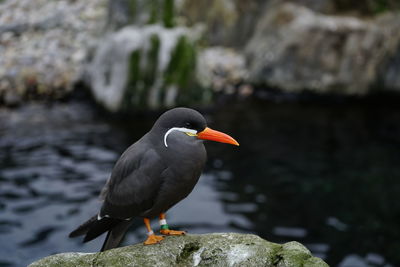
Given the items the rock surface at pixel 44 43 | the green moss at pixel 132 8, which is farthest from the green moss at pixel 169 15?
the rock surface at pixel 44 43

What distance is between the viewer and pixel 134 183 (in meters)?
4.67

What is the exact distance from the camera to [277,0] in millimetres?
16625

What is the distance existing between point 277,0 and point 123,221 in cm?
1293

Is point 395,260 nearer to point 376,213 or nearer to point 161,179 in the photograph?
point 376,213

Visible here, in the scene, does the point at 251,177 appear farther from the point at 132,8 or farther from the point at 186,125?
the point at 186,125

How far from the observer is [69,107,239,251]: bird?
4371mm

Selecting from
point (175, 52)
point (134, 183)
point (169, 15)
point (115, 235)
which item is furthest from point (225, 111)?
point (134, 183)

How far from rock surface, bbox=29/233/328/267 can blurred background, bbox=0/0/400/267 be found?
4421 mm

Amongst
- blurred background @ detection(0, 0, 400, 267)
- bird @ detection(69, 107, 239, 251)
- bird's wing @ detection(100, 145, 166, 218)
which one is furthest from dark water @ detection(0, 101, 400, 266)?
bird @ detection(69, 107, 239, 251)

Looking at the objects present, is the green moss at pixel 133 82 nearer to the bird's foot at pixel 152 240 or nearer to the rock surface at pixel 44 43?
the rock surface at pixel 44 43

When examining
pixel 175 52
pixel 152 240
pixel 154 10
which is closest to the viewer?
pixel 152 240

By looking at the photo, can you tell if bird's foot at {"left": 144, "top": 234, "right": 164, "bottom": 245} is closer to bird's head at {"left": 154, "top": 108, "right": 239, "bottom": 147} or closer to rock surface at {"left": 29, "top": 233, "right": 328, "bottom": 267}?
rock surface at {"left": 29, "top": 233, "right": 328, "bottom": 267}

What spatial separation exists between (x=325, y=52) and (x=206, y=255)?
39.3ft

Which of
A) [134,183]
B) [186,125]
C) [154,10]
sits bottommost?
[134,183]
